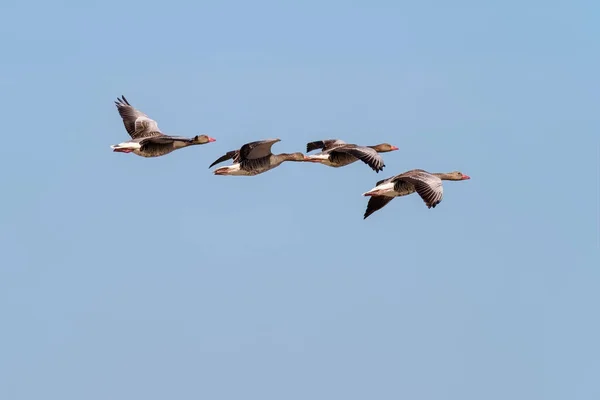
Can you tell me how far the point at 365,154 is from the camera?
44719mm

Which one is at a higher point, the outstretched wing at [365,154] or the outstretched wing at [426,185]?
the outstretched wing at [365,154]

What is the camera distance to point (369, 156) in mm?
44406

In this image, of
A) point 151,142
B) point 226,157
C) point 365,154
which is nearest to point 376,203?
point 365,154

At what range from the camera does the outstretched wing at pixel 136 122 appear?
4884cm

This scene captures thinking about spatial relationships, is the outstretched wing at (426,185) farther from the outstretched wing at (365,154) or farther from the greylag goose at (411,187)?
the outstretched wing at (365,154)

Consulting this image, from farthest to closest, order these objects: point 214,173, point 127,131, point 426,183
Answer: point 127,131
point 214,173
point 426,183

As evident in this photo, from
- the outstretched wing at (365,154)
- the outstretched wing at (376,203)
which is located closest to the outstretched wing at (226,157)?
the outstretched wing at (365,154)

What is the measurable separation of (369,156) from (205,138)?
6089 mm

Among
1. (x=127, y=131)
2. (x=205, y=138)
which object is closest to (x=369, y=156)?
(x=205, y=138)

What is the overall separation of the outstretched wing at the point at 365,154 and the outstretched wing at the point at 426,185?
3.08 feet

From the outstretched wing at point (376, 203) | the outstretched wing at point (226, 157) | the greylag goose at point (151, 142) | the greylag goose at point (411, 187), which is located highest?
the greylag goose at point (151, 142)

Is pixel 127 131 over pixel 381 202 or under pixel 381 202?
over

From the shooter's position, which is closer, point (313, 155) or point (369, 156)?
point (369, 156)

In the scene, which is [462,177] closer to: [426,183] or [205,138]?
[426,183]
